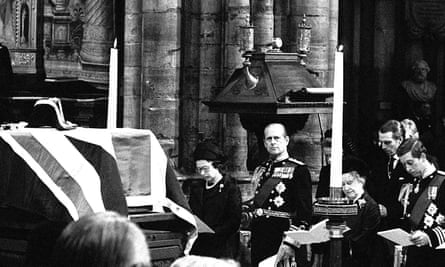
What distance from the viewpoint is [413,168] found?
33.2 feet

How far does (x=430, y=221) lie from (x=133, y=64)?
199 inches

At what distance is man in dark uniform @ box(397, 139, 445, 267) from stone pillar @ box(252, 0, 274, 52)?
3.95 m

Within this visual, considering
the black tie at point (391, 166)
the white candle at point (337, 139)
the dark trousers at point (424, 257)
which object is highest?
the white candle at point (337, 139)

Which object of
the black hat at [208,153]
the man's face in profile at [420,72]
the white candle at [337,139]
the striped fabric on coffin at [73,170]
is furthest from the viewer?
the man's face in profile at [420,72]

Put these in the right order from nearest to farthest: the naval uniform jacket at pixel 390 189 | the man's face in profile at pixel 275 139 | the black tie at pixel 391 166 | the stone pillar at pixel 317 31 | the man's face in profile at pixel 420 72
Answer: the man's face in profile at pixel 275 139, the naval uniform jacket at pixel 390 189, the black tie at pixel 391 166, the stone pillar at pixel 317 31, the man's face in profile at pixel 420 72

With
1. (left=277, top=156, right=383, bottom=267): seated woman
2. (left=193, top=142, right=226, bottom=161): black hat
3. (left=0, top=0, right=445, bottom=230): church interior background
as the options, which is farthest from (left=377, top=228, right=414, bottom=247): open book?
(left=0, top=0, right=445, bottom=230): church interior background

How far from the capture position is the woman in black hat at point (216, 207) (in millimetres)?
10430

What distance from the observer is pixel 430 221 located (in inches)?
392

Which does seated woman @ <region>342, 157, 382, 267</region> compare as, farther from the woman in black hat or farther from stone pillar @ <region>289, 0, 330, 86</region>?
stone pillar @ <region>289, 0, 330, 86</region>

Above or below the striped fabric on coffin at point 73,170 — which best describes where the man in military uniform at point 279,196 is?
below

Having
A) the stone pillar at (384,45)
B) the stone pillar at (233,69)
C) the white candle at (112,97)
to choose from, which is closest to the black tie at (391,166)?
the stone pillar at (233,69)

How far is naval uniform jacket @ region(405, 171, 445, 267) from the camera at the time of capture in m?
9.92

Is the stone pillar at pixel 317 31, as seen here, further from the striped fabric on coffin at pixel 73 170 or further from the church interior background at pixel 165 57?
the striped fabric on coffin at pixel 73 170

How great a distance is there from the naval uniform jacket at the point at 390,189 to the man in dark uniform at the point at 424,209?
0.75 meters
